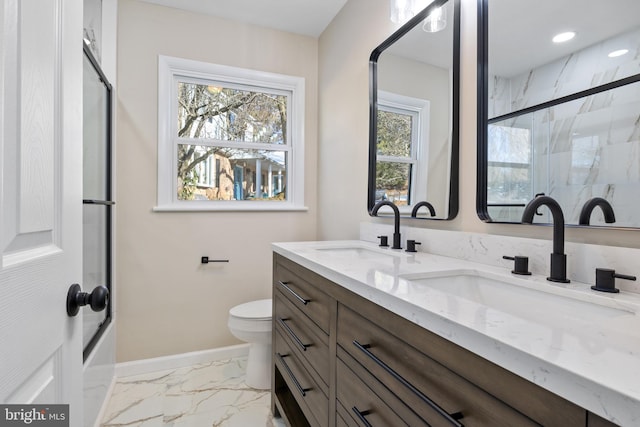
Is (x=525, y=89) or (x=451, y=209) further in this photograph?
(x=451, y=209)

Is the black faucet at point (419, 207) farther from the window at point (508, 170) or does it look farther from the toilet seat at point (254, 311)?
Answer: the toilet seat at point (254, 311)

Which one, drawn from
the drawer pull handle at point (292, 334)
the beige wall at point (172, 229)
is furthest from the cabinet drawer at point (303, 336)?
the beige wall at point (172, 229)

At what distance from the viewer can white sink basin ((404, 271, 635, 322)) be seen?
2.58 feet

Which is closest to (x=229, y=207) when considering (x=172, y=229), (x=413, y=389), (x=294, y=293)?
(x=172, y=229)

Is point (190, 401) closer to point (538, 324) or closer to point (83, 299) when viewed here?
point (83, 299)

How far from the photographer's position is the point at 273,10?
7.88 feet

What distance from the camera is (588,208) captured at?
36.3 inches

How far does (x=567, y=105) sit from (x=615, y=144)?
186 mm

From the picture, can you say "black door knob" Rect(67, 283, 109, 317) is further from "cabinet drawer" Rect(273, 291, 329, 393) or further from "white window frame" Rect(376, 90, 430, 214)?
"white window frame" Rect(376, 90, 430, 214)

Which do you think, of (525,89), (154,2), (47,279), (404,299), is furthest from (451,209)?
(154,2)

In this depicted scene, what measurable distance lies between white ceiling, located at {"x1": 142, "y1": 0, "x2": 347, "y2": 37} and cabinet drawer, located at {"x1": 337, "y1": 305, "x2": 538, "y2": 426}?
2255mm

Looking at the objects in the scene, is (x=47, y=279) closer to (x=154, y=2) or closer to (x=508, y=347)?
(x=508, y=347)

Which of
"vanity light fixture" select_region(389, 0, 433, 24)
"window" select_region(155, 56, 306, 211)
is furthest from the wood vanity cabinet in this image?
"vanity light fixture" select_region(389, 0, 433, 24)

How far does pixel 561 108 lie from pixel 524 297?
0.60 metres
